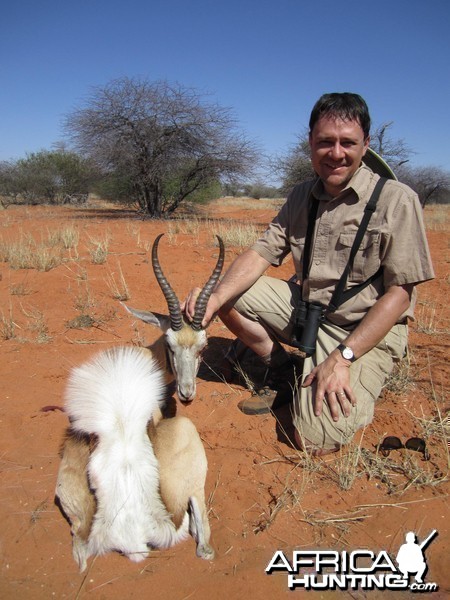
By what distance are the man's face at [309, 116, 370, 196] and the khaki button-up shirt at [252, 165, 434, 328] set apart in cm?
13

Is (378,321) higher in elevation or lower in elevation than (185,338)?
higher

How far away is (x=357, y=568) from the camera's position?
2.29 meters

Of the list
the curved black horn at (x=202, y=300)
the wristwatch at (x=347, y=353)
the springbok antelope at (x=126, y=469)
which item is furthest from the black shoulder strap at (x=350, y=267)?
the springbok antelope at (x=126, y=469)

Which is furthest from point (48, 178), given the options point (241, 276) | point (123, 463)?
point (123, 463)

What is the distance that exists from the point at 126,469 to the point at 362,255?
2285mm

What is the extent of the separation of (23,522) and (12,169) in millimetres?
34411

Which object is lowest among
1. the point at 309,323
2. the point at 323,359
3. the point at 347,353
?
the point at 323,359

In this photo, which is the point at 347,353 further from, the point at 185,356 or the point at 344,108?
the point at 344,108

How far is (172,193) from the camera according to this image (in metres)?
19.3

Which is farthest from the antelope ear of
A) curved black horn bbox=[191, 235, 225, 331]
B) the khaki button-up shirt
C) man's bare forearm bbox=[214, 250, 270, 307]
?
the khaki button-up shirt

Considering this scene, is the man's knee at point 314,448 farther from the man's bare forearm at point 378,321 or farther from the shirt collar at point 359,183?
the shirt collar at point 359,183

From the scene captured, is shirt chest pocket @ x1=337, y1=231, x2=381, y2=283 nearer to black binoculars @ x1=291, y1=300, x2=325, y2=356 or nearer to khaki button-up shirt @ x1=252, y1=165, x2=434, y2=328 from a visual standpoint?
khaki button-up shirt @ x1=252, y1=165, x2=434, y2=328

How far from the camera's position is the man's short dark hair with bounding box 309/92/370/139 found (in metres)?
3.10

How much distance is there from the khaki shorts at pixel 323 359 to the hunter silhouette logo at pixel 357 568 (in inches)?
30.4
